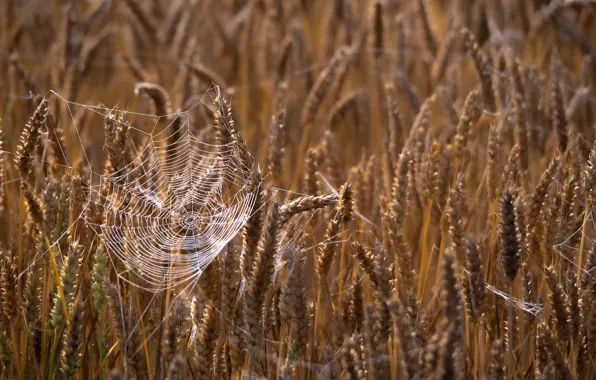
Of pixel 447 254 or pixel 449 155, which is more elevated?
pixel 449 155

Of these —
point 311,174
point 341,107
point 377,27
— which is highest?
point 377,27

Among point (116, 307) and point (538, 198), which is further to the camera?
point (538, 198)

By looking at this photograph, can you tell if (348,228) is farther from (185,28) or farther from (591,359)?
(185,28)

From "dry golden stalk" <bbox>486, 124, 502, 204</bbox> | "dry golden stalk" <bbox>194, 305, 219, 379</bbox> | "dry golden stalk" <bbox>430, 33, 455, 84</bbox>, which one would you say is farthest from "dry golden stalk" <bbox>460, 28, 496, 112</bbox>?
"dry golden stalk" <bbox>194, 305, 219, 379</bbox>

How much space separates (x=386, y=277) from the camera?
1241 millimetres

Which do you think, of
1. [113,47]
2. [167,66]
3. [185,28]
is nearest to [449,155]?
[185,28]

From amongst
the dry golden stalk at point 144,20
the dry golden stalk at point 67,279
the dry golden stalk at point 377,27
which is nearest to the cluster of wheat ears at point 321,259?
the dry golden stalk at point 67,279

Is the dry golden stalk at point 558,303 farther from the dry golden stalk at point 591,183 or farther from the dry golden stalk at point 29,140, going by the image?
the dry golden stalk at point 29,140

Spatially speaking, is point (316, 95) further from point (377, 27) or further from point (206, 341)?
point (206, 341)

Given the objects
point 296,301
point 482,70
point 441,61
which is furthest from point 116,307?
point 441,61

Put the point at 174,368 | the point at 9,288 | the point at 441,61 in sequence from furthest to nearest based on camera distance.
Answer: the point at 441,61 < the point at 9,288 < the point at 174,368

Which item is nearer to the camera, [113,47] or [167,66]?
[167,66]

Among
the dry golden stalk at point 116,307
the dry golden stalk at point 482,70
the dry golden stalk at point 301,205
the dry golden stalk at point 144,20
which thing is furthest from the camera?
the dry golden stalk at point 144,20

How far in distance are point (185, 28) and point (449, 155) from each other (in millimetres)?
1928
